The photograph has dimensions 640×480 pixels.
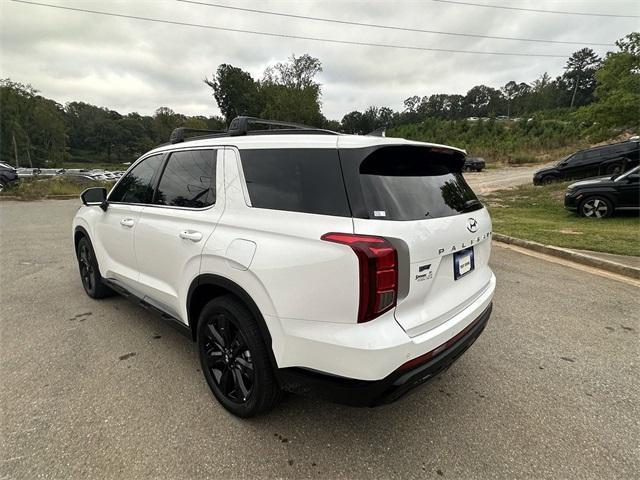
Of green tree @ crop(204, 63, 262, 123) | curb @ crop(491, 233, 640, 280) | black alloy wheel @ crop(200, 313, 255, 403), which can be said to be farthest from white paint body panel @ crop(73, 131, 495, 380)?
green tree @ crop(204, 63, 262, 123)

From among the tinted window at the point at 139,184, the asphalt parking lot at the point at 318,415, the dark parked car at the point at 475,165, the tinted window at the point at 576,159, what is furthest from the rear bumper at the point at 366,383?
the dark parked car at the point at 475,165

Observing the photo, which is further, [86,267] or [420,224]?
[86,267]

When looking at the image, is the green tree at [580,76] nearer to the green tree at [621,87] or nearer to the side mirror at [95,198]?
the green tree at [621,87]

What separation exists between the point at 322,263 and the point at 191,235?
3.67 ft

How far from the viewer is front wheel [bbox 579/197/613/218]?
8672mm

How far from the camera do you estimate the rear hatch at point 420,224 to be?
1.70m

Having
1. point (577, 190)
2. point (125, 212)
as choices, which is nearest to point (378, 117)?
point (577, 190)

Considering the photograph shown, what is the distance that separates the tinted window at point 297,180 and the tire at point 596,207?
32.3ft

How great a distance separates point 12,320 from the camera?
357cm

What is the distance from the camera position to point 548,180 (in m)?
16.6

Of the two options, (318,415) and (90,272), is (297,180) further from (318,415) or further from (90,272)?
(90,272)

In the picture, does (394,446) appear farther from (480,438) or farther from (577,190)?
(577,190)

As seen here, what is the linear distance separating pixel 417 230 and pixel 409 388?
2.67ft

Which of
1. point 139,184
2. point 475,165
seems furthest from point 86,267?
point 475,165
